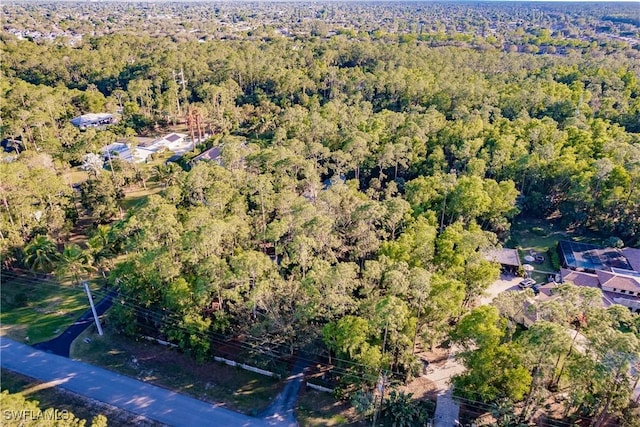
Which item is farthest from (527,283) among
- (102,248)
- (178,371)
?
(102,248)

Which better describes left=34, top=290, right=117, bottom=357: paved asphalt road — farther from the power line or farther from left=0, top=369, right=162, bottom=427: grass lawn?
the power line

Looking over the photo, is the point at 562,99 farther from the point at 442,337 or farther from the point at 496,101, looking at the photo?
the point at 442,337

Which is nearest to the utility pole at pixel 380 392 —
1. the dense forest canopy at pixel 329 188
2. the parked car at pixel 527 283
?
the dense forest canopy at pixel 329 188

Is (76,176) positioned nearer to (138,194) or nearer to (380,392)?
(138,194)

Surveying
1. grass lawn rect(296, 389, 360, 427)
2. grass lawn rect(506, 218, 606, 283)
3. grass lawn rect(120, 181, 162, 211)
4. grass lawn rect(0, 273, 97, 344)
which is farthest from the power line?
grass lawn rect(506, 218, 606, 283)

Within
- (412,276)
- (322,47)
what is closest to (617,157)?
(412,276)

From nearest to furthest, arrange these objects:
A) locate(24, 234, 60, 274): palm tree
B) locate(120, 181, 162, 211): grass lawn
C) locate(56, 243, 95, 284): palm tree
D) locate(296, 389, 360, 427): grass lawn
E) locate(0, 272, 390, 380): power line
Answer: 1. locate(296, 389, 360, 427): grass lawn
2. locate(0, 272, 390, 380): power line
3. locate(56, 243, 95, 284): palm tree
4. locate(24, 234, 60, 274): palm tree
5. locate(120, 181, 162, 211): grass lawn
